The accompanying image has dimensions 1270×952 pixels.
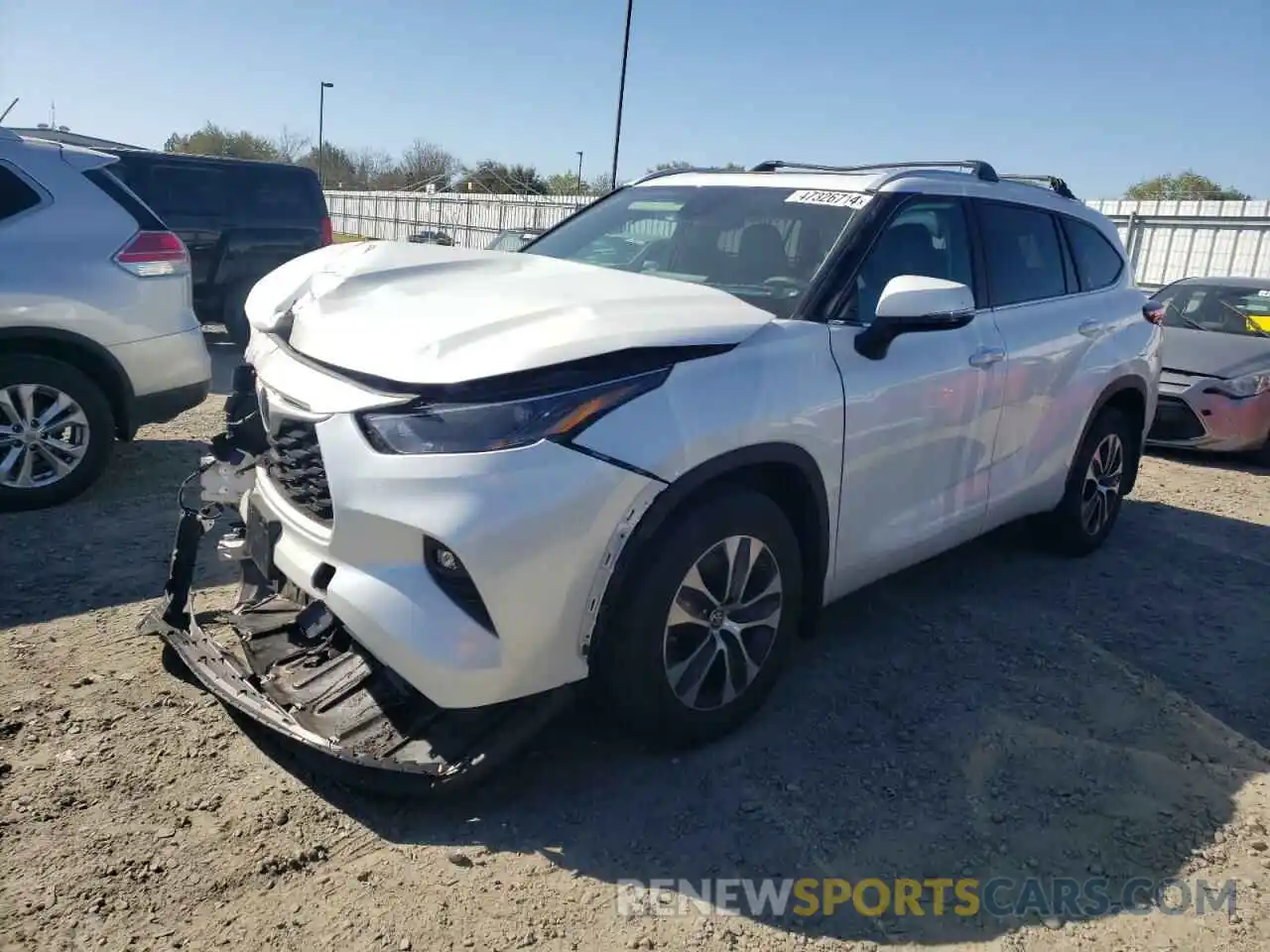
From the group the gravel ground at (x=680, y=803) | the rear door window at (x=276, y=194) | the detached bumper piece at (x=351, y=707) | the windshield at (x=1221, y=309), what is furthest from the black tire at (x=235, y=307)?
the windshield at (x=1221, y=309)

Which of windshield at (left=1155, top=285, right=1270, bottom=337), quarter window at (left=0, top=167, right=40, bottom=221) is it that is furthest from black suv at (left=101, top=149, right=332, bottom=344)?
windshield at (left=1155, top=285, right=1270, bottom=337)

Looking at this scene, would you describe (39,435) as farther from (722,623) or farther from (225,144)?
(225,144)

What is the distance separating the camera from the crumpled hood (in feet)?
25.3

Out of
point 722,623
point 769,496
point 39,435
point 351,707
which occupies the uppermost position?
point 769,496

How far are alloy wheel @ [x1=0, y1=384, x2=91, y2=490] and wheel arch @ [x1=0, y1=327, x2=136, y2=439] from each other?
0.21 meters

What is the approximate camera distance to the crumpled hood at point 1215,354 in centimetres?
770

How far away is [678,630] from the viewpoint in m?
2.83

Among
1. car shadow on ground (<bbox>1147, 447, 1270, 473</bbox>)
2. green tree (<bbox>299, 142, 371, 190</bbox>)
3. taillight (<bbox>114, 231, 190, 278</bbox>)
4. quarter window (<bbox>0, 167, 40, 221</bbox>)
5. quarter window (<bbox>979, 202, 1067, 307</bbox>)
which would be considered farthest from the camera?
green tree (<bbox>299, 142, 371, 190</bbox>)

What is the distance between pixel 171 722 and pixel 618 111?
728 inches

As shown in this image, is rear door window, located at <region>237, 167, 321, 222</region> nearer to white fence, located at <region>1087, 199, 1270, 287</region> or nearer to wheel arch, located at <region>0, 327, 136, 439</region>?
wheel arch, located at <region>0, 327, 136, 439</region>

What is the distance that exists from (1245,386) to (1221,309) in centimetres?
148

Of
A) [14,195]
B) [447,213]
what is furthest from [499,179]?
[14,195]

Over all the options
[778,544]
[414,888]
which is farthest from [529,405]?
[414,888]

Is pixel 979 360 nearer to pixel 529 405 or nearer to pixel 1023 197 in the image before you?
pixel 1023 197
